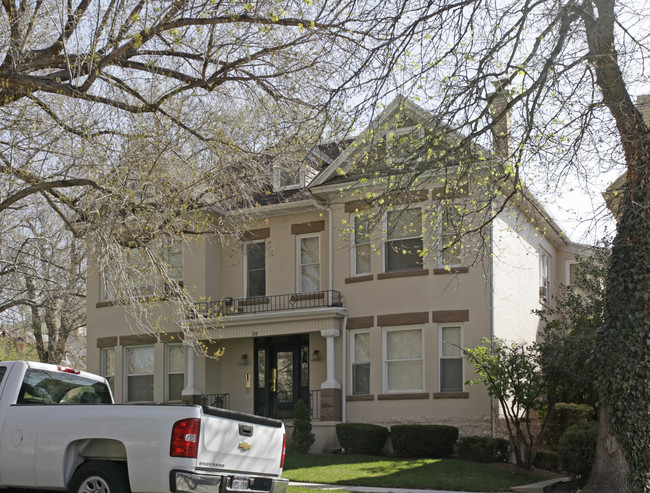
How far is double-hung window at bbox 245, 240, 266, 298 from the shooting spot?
974 inches

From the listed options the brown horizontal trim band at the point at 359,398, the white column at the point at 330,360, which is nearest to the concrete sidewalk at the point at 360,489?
the brown horizontal trim band at the point at 359,398

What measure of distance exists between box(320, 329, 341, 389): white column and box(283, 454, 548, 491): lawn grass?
3.19 meters

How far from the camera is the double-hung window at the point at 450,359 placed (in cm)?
2072

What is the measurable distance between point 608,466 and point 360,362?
10.7 m

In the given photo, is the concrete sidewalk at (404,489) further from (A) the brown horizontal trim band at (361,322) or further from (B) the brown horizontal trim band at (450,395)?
(A) the brown horizontal trim band at (361,322)

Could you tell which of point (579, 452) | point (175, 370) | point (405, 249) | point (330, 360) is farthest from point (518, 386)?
point (175, 370)

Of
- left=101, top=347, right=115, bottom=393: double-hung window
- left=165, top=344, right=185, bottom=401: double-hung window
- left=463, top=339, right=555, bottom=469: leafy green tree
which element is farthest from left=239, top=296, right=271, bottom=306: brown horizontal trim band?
left=463, top=339, right=555, bottom=469: leafy green tree

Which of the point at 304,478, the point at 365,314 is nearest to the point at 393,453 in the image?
the point at 365,314

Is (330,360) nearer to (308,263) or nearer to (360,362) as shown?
(360,362)

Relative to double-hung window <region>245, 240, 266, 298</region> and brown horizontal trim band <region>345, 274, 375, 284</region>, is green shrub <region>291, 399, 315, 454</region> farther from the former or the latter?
double-hung window <region>245, 240, 266, 298</region>

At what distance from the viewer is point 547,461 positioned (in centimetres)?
1786

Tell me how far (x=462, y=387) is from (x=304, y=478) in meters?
6.15

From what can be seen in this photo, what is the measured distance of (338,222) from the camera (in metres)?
23.0

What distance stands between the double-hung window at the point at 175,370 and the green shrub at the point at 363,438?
662 centimetres
